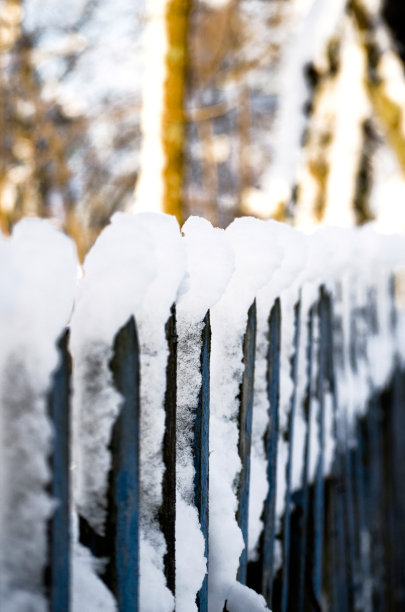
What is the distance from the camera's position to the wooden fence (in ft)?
2.37

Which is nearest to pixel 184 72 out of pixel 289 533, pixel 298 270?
pixel 298 270

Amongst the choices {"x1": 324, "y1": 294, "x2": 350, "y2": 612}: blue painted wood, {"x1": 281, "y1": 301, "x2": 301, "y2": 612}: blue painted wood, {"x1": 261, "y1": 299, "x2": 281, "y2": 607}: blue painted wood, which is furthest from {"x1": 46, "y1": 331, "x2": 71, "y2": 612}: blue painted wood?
{"x1": 324, "y1": 294, "x2": 350, "y2": 612}: blue painted wood

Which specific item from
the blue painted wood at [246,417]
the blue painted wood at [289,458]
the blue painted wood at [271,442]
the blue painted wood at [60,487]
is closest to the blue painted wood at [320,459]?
the blue painted wood at [289,458]

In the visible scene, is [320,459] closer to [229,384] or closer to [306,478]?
[306,478]

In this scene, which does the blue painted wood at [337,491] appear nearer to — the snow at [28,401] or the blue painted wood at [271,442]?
the blue painted wood at [271,442]

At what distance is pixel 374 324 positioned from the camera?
257 centimetres

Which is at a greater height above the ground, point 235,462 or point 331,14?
point 331,14

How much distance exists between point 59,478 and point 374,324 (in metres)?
2.22

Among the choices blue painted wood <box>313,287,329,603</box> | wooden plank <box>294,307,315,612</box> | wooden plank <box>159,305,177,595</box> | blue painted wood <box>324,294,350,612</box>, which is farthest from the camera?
blue painted wood <box>324,294,350,612</box>

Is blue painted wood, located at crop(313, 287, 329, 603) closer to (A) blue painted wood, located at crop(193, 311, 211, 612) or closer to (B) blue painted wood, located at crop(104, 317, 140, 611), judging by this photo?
(A) blue painted wood, located at crop(193, 311, 211, 612)

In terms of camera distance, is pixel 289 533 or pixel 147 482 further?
pixel 289 533

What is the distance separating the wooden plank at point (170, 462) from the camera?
0.82m

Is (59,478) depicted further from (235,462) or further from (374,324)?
(374,324)

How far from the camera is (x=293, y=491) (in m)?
1.55
